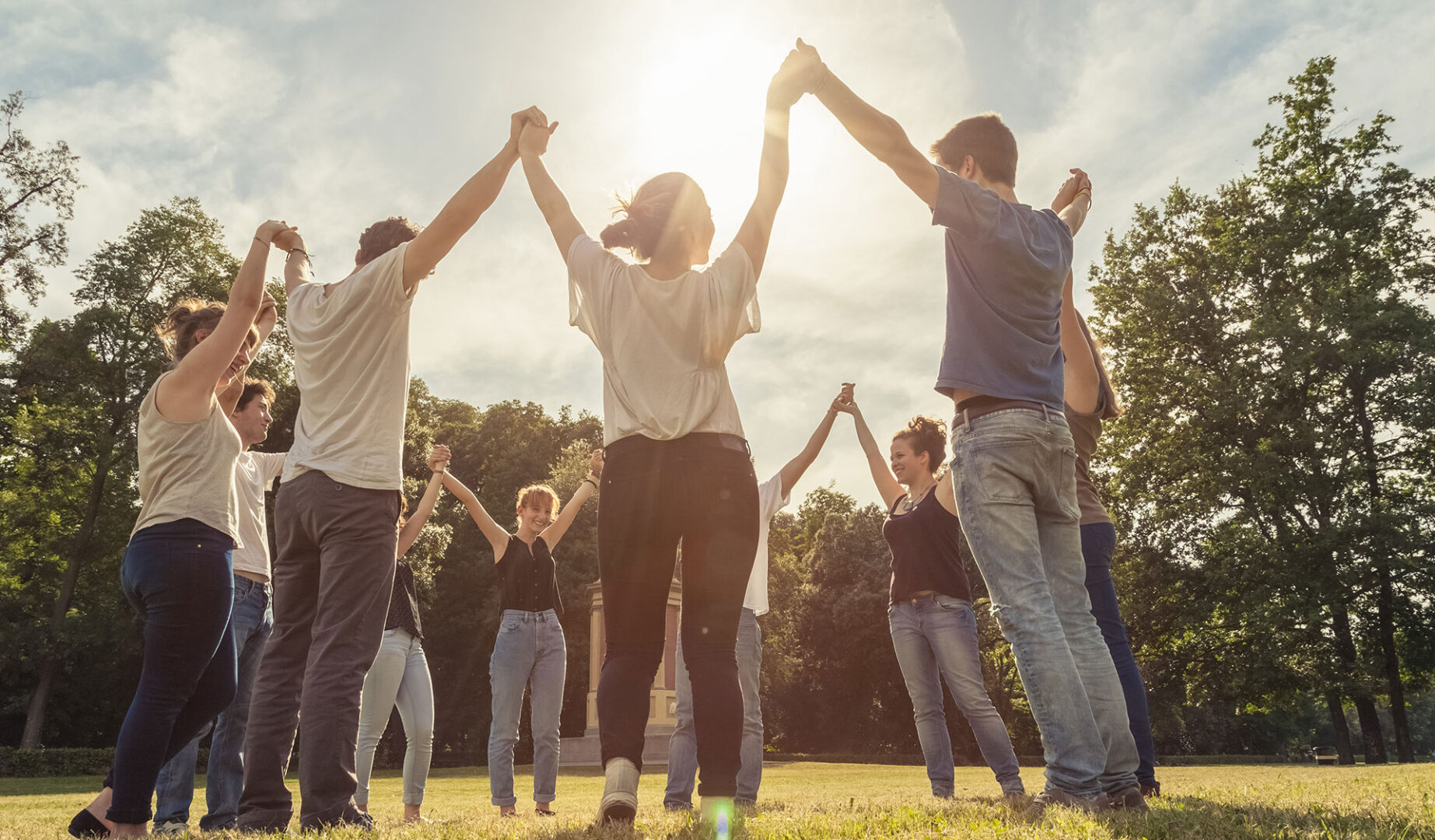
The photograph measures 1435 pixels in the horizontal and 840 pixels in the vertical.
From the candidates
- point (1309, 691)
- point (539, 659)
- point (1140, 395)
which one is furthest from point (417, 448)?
point (1309, 691)

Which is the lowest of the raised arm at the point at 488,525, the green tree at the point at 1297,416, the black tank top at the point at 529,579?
the black tank top at the point at 529,579

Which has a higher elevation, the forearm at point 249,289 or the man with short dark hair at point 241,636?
the forearm at point 249,289

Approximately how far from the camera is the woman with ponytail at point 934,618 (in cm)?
628

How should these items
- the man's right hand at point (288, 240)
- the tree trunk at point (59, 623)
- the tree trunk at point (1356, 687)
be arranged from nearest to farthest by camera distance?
1. the man's right hand at point (288, 240)
2. the tree trunk at point (1356, 687)
3. the tree trunk at point (59, 623)

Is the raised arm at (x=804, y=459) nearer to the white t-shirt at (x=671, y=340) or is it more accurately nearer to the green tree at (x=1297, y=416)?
the white t-shirt at (x=671, y=340)

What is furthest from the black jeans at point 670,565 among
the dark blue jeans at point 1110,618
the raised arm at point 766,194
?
the dark blue jeans at point 1110,618

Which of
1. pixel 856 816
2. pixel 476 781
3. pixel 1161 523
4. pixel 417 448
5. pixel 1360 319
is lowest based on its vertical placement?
pixel 476 781

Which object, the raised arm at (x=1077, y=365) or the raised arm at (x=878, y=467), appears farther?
the raised arm at (x=878, y=467)

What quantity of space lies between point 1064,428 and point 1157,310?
28237mm

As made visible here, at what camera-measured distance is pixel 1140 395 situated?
28.6m

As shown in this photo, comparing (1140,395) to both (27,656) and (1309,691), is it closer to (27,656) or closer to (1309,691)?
(1309,691)

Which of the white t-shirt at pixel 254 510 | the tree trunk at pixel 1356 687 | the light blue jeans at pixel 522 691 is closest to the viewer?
the white t-shirt at pixel 254 510

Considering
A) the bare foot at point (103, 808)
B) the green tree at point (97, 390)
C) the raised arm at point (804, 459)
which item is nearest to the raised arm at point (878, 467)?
the raised arm at point (804, 459)

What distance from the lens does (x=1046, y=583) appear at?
12.2 ft
